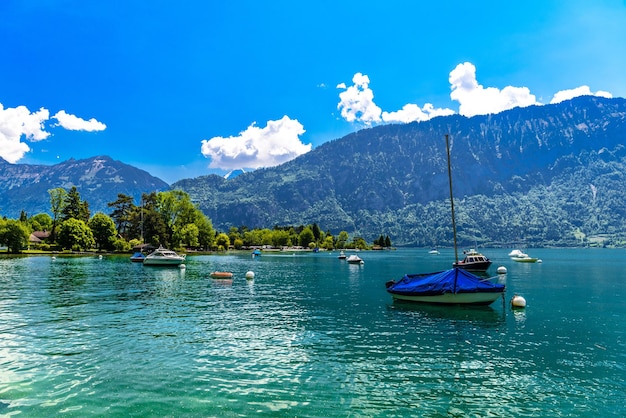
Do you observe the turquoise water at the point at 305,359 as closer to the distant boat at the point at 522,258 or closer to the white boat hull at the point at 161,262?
the white boat hull at the point at 161,262

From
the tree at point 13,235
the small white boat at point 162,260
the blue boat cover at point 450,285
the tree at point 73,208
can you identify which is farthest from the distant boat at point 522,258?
the tree at point 13,235

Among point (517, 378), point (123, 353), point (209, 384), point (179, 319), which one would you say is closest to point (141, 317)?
point (179, 319)

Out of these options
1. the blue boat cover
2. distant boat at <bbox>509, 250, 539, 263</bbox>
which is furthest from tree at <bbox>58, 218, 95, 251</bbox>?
distant boat at <bbox>509, 250, 539, 263</bbox>

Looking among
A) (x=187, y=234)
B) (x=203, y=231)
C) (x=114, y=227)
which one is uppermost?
(x=114, y=227)

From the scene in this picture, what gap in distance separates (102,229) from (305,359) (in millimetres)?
149482

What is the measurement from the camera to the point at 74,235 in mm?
136875

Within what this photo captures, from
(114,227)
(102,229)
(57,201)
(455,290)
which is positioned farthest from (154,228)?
(455,290)

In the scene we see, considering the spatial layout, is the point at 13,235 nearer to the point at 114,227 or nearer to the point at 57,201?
the point at 57,201

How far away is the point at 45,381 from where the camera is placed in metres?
18.4

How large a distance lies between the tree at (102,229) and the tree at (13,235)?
2124 cm

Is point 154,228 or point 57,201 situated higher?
point 57,201

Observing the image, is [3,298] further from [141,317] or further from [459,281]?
[459,281]

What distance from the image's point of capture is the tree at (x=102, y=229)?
Answer: 14750 centimetres

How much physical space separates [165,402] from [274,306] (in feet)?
86.4
